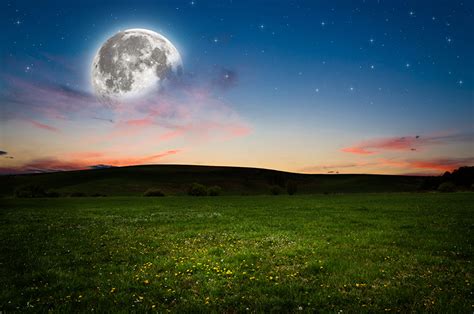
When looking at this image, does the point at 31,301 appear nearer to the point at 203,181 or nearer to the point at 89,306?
the point at 89,306

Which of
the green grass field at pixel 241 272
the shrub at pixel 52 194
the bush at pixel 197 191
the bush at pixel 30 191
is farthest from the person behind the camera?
the shrub at pixel 52 194

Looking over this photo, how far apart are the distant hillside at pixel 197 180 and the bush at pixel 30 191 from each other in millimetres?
18471

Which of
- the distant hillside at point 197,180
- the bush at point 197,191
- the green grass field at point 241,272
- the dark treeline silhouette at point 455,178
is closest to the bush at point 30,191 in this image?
the distant hillside at point 197,180

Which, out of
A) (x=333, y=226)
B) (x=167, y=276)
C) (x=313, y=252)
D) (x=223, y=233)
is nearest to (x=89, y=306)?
(x=167, y=276)

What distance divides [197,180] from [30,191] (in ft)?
228

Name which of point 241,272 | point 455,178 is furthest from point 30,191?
point 455,178

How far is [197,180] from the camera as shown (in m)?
136

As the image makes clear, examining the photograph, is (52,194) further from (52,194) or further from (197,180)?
(197,180)

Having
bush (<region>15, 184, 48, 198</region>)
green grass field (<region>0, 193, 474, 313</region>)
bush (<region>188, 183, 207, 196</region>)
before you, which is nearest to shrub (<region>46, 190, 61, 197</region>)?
bush (<region>15, 184, 48, 198</region>)

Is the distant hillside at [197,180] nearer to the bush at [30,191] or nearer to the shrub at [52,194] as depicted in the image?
the shrub at [52,194]

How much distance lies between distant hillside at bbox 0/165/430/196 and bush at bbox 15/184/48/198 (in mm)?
18471

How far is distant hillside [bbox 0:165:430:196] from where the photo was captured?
356ft

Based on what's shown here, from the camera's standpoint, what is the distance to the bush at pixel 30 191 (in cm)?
7300

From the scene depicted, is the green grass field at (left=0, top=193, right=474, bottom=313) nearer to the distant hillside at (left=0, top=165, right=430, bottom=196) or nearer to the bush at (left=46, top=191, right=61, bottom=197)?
the bush at (left=46, top=191, right=61, bottom=197)
